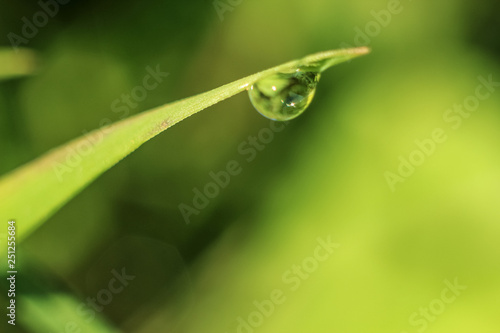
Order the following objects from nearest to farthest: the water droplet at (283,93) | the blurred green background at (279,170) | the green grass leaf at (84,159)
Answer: the green grass leaf at (84,159) < the water droplet at (283,93) < the blurred green background at (279,170)

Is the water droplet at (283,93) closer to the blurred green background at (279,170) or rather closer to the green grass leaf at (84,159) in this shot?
the green grass leaf at (84,159)

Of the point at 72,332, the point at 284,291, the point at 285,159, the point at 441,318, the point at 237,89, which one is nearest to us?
the point at 237,89

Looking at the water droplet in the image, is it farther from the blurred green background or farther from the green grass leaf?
the blurred green background

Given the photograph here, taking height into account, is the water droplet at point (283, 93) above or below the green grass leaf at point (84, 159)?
above

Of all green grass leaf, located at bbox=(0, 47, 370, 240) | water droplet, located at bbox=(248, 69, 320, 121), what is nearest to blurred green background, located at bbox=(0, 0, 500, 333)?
water droplet, located at bbox=(248, 69, 320, 121)

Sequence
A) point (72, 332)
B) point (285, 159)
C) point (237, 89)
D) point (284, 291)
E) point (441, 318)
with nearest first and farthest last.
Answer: point (237, 89)
point (72, 332)
point (441, 318)
point (284, 291)
point (285, 159)

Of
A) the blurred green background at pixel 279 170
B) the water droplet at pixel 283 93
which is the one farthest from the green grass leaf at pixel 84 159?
the blurred green background at pixel 279 170

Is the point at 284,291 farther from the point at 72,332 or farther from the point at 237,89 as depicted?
the point at 237,89

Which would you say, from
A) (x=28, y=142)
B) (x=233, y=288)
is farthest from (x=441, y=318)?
(x=28, y=142)
